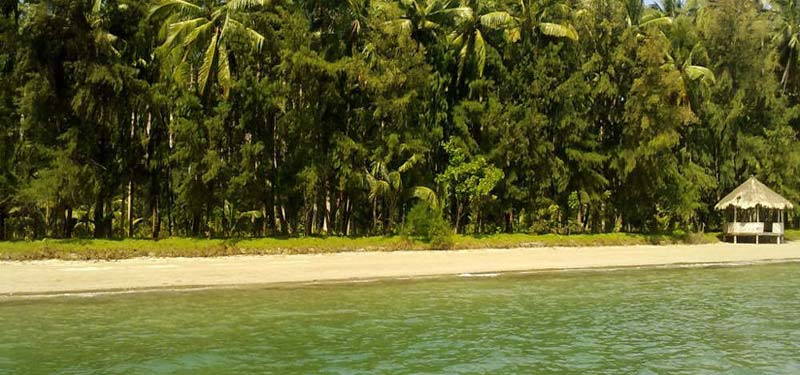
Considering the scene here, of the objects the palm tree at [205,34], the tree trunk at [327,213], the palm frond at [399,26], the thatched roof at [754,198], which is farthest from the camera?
the thatched roof at [754,198]

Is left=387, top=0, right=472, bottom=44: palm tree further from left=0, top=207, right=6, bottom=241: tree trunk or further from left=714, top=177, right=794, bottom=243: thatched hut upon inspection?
left=0, top=207, right=6, bottom=241: tree trunk

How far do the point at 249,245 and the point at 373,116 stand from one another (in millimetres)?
7718

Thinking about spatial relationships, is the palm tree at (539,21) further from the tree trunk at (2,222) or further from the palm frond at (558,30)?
the tree trunk at (2,222)

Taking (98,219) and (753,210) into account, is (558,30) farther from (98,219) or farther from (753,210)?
(98,219)

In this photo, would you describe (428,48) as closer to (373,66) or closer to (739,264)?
(373,66)

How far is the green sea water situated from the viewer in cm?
1201

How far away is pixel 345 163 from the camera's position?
29.4 meters

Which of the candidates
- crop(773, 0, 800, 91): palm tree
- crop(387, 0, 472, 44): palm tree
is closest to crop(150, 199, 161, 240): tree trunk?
crop(387, 0, 472, 44): palm tree

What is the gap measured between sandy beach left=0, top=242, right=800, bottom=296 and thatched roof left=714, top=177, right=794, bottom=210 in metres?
3.43

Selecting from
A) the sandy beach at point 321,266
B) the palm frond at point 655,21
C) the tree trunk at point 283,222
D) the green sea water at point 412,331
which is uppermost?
the palm frond at point 655,21

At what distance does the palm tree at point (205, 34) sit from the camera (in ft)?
88.7

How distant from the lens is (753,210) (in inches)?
1532

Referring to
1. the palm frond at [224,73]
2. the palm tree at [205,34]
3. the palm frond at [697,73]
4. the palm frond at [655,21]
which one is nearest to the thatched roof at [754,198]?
the palm frond at [697,73]

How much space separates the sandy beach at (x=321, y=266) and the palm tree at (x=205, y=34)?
7445 millimetres
